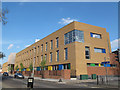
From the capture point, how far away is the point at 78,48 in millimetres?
33562

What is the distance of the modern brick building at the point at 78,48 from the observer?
33.3 meters

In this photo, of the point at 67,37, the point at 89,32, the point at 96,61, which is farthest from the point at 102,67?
the point at 67,37

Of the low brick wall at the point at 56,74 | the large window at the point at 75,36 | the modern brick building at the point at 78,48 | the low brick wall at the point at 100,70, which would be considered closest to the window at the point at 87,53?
the modern brick building at the point at 78,48

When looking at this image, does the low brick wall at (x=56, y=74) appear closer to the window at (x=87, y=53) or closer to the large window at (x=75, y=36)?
the window at (x=87, y=53)

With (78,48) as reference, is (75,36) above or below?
above

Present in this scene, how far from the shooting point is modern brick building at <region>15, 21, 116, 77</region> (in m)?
33.3

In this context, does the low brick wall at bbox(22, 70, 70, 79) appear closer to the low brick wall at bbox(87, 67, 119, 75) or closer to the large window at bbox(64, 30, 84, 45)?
the low brick wall at bbox(87, 67, 119, 75)

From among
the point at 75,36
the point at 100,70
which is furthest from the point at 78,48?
the point at 100,70

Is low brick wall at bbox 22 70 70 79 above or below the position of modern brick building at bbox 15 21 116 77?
below

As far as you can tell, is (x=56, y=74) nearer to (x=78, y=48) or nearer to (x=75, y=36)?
(x=78, y=48)

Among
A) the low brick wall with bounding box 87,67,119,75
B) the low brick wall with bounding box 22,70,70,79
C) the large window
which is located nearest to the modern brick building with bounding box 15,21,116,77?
the large window

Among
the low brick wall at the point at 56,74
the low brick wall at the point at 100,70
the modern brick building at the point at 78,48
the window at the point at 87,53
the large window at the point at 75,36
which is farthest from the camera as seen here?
the window at the point at 87,53

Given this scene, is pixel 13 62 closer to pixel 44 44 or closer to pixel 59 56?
pixel 44 44

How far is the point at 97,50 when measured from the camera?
1507 inches
